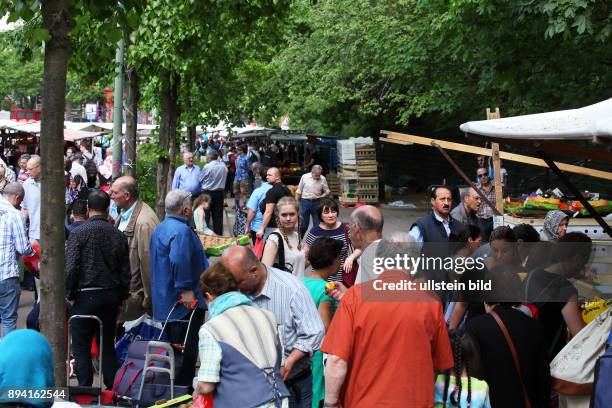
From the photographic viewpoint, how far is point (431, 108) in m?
22.7

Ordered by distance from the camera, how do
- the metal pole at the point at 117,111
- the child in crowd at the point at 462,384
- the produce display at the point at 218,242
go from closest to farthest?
the child in crowd at the point at 462,384, the produce display at the point at 218,242, the metal pole at the point at 117,111

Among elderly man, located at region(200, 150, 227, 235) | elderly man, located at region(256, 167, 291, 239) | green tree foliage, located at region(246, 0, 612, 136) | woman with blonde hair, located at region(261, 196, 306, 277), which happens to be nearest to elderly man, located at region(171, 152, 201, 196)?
elderly man, located at region(200, 150, 227, 235)

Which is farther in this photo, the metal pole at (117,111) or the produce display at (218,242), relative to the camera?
the metal pole at (117,111)

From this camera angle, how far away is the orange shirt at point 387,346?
4.62m

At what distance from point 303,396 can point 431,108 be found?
58.0 ft

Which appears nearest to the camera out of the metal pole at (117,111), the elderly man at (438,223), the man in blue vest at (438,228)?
the man in blue vest at (438,228)

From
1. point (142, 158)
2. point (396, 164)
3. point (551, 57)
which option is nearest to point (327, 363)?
point (551, 57)

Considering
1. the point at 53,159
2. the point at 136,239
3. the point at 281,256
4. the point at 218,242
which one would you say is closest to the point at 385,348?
the point at 53,159

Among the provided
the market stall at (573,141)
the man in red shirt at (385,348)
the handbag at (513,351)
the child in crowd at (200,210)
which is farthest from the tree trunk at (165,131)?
the man in red shirt at (385,348)

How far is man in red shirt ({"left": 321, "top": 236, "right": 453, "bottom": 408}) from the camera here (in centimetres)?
462

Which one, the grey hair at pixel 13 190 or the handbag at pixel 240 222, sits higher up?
the grey hair at pixel 13 190

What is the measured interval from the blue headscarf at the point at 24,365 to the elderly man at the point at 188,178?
1293 centimetres

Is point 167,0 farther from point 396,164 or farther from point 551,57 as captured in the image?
point 396,164

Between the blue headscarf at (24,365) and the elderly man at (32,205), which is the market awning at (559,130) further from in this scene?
the elderly man at (32,205)
